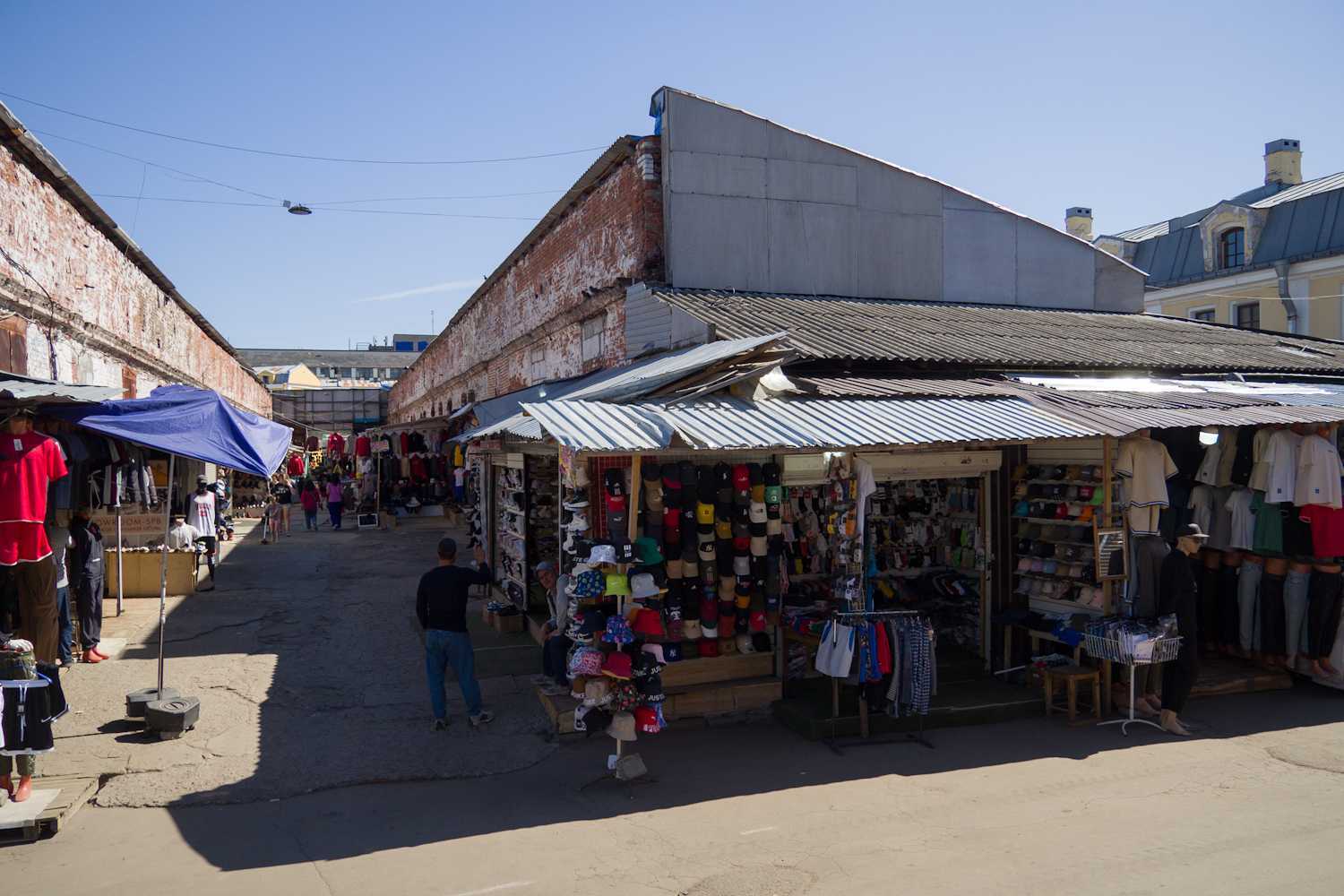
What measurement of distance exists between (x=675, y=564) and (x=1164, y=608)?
462cm

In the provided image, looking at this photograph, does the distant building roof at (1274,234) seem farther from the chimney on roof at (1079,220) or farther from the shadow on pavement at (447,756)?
the shadow on pavement at (447,756)

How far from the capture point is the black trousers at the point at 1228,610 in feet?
31.5

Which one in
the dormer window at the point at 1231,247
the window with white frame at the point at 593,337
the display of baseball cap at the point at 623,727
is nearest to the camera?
the display of baseball cap at the point at 623,727

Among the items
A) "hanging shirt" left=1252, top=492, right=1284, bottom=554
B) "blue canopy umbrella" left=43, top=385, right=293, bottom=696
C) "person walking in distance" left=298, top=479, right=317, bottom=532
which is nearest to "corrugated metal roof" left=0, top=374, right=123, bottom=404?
"blue canopy umbrella" left=43, top=385, right=293, bottom=696

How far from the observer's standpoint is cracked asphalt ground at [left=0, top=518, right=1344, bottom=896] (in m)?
5.13

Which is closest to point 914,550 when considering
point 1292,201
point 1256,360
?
point 1256,360

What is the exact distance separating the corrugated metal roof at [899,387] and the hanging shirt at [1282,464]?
2.75 metres

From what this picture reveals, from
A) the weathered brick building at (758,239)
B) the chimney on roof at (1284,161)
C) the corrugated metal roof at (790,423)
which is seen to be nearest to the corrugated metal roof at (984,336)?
the weathered brick building at (758,239)

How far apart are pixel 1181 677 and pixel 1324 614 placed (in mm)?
2359

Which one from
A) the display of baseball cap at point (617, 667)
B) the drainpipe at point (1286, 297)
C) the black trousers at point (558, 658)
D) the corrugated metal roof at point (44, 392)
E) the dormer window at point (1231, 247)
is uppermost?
the dormer window at point (1231, 247)

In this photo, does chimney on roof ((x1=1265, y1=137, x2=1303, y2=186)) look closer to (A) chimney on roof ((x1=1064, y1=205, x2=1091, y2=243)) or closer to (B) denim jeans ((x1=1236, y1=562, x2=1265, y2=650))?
(A) chimney on roof ((x1=1064, y1=205, x2=1091, y2=243))

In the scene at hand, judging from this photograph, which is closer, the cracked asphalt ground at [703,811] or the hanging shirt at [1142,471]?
the cracked asphalt ground at [703,811]

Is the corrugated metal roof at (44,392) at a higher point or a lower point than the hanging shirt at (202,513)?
higher

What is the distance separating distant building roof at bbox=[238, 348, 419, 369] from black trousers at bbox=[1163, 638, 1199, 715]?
77931mm
